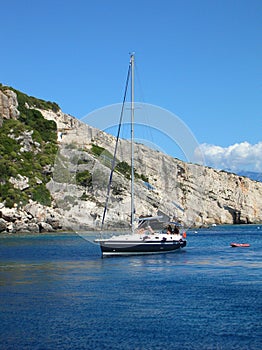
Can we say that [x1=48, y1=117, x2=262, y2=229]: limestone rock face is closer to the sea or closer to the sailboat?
the sailboat

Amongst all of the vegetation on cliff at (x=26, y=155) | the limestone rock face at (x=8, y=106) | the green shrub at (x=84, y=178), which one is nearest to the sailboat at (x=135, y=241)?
the vegetation on cliff at (x=26, y=155)

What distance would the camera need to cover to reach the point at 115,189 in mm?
104062

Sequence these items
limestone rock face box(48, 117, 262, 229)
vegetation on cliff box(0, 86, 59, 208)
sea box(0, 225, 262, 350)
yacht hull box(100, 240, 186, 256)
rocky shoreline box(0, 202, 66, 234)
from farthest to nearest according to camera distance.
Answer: limestone rock face box(48, 117, 262, 229) < vegetation on cliff box(0, 86, 59, 208) < rocky shoreline box(0, 202, 66, 234) < yacht hull box(100, 240, 186, 256) < sea box(0, 225, 262, 350)

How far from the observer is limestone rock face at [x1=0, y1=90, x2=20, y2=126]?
407 ft

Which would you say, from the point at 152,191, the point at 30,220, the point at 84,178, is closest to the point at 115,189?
the point at 84,178

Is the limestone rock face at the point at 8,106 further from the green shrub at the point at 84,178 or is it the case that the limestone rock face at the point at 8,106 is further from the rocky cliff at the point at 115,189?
the green shrub at the point at 84,178

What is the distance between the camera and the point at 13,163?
353 feet

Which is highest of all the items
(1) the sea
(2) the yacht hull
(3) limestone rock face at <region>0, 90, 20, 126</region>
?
(3) limestone rock face at <region>0, 90, 20, 126</region>

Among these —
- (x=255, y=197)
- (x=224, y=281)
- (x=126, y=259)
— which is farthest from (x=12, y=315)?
(x=255, y=197)

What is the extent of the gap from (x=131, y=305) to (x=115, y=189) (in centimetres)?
7661

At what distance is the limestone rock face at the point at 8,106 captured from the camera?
407 feet

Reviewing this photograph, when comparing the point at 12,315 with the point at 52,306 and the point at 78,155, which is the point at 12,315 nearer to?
the point at 52,306

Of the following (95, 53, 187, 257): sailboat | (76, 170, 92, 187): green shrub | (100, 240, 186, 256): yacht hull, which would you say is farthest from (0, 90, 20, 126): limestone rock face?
(100, 240, 186, 256): yacht hull

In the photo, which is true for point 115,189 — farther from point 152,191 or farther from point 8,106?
point 8,106
